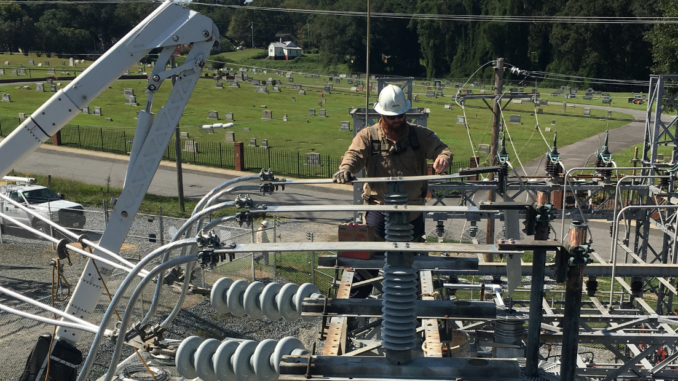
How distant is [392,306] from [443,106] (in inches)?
2247

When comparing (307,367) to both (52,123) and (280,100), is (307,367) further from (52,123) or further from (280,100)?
(280,100)

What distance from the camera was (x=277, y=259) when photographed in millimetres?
18375

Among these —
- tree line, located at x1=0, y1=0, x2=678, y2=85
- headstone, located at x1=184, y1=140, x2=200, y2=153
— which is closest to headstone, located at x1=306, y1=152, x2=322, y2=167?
headstone, located at x1=184, y1=140, x2=200, y2=153

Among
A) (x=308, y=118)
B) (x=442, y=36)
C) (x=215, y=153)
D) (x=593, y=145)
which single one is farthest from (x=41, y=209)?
(x=442, y=36)

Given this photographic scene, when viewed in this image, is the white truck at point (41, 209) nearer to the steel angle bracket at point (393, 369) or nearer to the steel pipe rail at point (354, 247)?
the steel angle bracket at point (393, 369)

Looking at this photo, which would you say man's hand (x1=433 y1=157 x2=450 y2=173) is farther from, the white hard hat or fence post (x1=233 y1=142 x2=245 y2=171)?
fence post (x1=233 y1=142 x2=245 y2=171)

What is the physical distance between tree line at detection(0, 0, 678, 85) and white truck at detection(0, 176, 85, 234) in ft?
170

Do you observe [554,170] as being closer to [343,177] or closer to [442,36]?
[343,177]

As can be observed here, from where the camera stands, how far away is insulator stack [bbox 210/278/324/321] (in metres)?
5.19

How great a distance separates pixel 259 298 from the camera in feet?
17.3

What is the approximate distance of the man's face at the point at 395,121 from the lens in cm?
633

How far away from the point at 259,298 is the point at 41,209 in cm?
1775

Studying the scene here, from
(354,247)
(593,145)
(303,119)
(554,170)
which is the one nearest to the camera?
(354,247)

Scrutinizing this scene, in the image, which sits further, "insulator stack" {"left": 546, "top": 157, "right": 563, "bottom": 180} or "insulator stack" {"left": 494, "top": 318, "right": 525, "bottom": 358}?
"insulator stack" {"left": 546, "top": 157, "right": 563, "bottom": 180}
